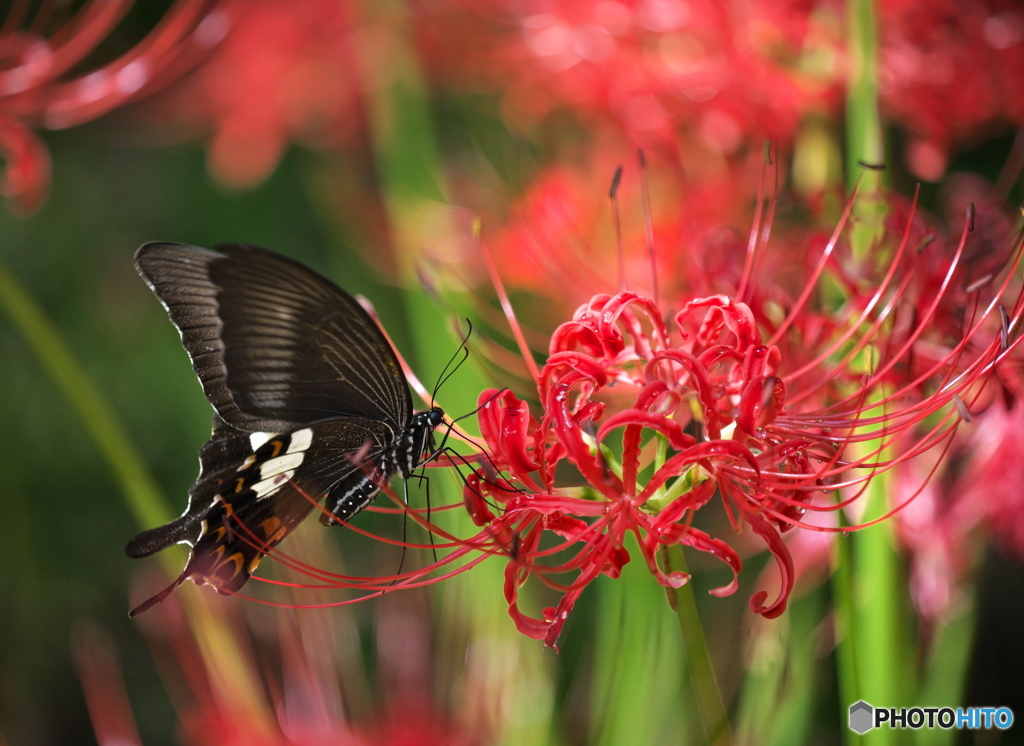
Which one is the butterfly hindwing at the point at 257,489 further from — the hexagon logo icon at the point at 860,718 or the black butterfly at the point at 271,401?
the hexagon logo icon at the point at 860,718

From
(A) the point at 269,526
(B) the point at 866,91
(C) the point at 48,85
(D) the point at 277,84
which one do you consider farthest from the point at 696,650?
(D) the point at 277,84

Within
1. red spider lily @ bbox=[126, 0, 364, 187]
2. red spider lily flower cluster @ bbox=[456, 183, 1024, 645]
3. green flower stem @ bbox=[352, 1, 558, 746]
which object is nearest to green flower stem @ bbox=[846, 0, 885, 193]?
red spider lily flower cluster @ bbox=[456, 183, 1024, 645]

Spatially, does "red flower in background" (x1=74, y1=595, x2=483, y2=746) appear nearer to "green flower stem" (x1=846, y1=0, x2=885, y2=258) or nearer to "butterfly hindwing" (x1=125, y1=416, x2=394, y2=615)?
"butterfly hindwing" (x1=125, y1=416, x2=394, y2=615)

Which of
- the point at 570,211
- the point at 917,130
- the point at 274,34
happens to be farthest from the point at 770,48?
the point at 274,34

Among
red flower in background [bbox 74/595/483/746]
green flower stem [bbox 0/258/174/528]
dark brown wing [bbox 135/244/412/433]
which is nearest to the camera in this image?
dark brown wing [bbox 135/244/412/433]

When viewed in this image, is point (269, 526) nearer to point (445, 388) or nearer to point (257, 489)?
point (257, 489)

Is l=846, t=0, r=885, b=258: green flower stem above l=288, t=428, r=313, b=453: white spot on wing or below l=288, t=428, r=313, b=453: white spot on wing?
above

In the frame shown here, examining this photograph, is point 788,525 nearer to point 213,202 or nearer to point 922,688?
point 922,688
